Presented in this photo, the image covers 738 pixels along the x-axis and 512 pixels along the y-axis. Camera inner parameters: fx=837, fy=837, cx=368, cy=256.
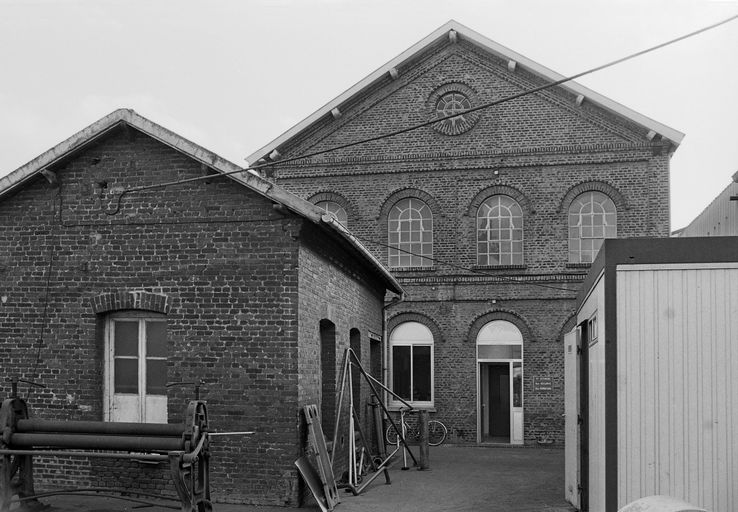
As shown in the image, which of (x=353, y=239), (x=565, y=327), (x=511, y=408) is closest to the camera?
(x=353, y=239)

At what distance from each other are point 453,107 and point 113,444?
1680 cm

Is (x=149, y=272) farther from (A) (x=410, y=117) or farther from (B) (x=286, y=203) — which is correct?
(A) (x=410, y=117)

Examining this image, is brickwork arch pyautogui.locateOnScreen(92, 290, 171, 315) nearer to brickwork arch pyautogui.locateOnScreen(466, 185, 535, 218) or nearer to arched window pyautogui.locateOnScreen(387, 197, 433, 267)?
arched window pyautogui.locateOnScreen(387, 197, 433, 267)

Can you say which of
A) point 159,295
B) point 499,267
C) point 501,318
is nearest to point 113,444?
point 159,295

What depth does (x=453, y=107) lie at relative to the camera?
24.1 meters

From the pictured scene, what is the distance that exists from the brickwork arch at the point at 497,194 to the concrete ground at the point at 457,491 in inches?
276

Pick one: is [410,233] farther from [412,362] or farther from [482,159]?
[412,362]

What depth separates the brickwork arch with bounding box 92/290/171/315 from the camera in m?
11.7

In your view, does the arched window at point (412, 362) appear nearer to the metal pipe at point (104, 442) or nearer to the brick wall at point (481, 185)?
the brick wall at point (481, 185)

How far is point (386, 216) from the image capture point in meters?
24.1

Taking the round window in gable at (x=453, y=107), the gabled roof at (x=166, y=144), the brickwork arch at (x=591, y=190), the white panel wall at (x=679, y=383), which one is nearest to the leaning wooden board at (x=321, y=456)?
the gabled roof at (x=166, y=144)

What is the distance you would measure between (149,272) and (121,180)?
141cm

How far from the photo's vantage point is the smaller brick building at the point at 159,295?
1135 cm

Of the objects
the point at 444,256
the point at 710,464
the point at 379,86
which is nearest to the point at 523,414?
the point at 444,256
